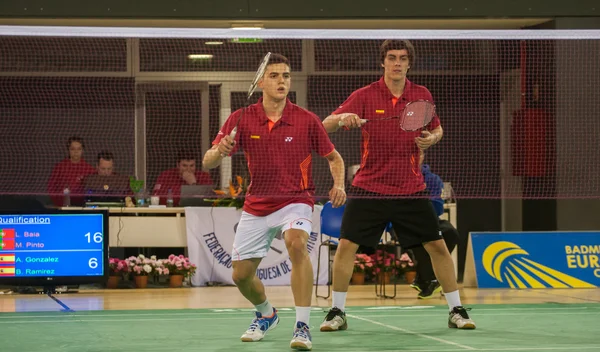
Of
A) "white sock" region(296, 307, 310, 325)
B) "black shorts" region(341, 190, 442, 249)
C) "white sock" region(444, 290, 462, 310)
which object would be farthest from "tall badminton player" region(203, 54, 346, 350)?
"white sock" region(444, 290, 462, 310)

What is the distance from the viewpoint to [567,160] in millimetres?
16109

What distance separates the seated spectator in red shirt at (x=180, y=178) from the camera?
49.8 feet

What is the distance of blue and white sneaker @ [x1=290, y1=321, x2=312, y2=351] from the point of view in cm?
686

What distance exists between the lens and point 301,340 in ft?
22.6

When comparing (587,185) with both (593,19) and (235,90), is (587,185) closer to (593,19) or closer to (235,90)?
(593,19)

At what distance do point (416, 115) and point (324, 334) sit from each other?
A: 71.7 inches

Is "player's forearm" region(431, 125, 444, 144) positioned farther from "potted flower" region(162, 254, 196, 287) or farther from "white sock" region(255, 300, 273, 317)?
"potted flower" region(162, 254, 196, 287)

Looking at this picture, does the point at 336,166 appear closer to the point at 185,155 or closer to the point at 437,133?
the point at 437,133

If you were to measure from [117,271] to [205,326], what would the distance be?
5418 mm

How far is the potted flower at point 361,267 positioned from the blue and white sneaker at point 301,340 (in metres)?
7.40

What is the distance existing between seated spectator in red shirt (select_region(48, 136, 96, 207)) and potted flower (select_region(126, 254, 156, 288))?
1.41 m

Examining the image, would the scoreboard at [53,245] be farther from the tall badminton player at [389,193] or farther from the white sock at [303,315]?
the white sock at [303,315]

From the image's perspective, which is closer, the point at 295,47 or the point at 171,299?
the point at 171,299
